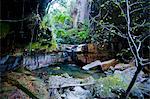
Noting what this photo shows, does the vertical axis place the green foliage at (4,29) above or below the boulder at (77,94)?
above

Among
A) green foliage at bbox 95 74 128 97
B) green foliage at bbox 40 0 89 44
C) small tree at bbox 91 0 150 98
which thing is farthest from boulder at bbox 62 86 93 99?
green foliage at bbox 40 0 89 44

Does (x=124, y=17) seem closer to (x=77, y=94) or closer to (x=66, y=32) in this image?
(x=66, y=32)

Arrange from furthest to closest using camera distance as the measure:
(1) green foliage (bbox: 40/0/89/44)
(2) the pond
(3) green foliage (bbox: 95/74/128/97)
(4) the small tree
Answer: (1) green foliage (bbox: 40/0/89/44), (4) the small tree, (2) the pond, (3) green foliage (bbox: 95/74/128/97)

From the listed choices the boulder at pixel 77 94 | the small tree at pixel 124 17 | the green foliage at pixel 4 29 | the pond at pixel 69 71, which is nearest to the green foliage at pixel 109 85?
the boulder at pixel 77 94

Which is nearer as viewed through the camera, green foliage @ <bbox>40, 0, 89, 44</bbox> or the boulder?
the boulder

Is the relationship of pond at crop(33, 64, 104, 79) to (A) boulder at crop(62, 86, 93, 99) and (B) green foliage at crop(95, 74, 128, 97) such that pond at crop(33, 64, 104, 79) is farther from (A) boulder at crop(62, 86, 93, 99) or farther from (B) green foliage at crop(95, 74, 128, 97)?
(A) boulder at crop(62, 86, 93, 99)

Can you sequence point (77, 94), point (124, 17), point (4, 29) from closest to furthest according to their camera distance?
point (77, 94), point (4, 29), point (124, 17)

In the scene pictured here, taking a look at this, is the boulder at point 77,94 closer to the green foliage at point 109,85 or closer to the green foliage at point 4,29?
the green foliage at point 109,85

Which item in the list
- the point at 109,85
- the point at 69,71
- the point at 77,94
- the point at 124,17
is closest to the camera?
the point at 77,94

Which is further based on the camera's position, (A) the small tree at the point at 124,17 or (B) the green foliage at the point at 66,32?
(B) the green foliage at the point at 66,32

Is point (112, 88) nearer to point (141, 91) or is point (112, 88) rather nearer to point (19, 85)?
point (141, 91)

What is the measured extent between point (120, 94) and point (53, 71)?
3232mm

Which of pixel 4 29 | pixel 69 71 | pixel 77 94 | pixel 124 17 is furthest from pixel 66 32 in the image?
pixel 77 94

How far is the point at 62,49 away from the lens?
10.3 m
